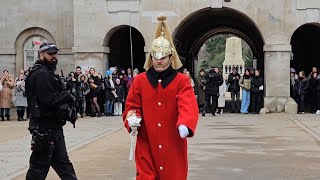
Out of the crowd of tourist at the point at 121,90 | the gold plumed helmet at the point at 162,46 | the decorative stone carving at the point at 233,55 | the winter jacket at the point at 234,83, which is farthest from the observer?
the decorative stone carving at the point at 233,55

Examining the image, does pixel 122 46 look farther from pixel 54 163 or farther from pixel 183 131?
Answer: pixel 183 131

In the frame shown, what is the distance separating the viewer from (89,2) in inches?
928

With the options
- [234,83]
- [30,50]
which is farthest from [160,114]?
[30,50]

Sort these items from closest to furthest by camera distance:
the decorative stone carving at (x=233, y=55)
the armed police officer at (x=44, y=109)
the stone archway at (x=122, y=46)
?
1. the armed police officer at (x=44, y=109)
2. the stone archway at (x=122, y=46)
3. the decorative stone carving at (x=233, y=55)

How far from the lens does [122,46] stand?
2794cm

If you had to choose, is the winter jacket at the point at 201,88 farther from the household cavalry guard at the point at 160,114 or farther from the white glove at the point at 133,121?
the white glove at the point at 133,121

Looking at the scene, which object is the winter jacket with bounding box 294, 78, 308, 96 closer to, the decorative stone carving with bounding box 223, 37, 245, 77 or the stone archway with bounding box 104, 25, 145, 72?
→ the stone archway with bounding box 104, 25, 145, 72

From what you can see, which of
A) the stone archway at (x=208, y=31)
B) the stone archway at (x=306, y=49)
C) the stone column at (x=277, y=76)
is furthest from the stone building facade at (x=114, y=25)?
the stone archway at (x=306, y=49)

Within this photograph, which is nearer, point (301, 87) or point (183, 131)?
point (183, 131)

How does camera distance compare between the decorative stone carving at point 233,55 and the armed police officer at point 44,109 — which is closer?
the armed police officer at point 44,109

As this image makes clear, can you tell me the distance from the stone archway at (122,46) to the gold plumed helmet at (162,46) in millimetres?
17750

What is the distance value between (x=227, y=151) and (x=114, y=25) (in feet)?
41.2

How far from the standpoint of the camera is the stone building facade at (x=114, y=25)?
895 inches

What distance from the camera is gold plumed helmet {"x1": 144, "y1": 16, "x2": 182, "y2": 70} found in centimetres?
593
